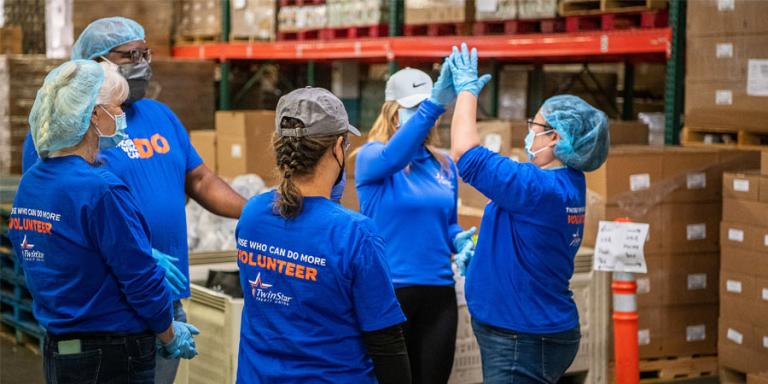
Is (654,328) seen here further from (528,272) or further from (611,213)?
(528,272)

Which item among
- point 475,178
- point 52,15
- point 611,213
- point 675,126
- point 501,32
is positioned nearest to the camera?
point 475,178

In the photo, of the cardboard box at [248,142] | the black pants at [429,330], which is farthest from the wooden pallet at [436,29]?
the black pants at [429,330]

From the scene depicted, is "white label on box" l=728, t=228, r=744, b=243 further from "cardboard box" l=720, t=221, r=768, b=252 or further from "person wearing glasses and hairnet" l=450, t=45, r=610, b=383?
"person wearing glasses and hairnet" l=450, t=45, r=610, b=383

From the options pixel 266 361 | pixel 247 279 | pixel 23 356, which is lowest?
pixel 23 356

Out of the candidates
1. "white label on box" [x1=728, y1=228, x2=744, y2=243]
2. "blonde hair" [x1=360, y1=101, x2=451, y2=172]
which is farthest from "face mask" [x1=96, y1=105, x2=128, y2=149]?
"white label on box" [x1=728, y1=228, x2=744, y2=243]

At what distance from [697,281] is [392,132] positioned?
2839mm

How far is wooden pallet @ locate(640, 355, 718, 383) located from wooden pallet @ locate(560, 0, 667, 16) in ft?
8.04

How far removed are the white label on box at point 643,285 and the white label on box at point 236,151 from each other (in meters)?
3.74

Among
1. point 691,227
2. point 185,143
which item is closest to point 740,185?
point 691,227

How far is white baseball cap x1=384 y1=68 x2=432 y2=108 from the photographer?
466cm

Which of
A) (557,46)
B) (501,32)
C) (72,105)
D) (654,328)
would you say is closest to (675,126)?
(557,46)

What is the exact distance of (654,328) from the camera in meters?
6.53

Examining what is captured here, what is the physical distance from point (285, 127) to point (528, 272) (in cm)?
123

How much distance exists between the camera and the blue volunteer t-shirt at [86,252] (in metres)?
3.06
